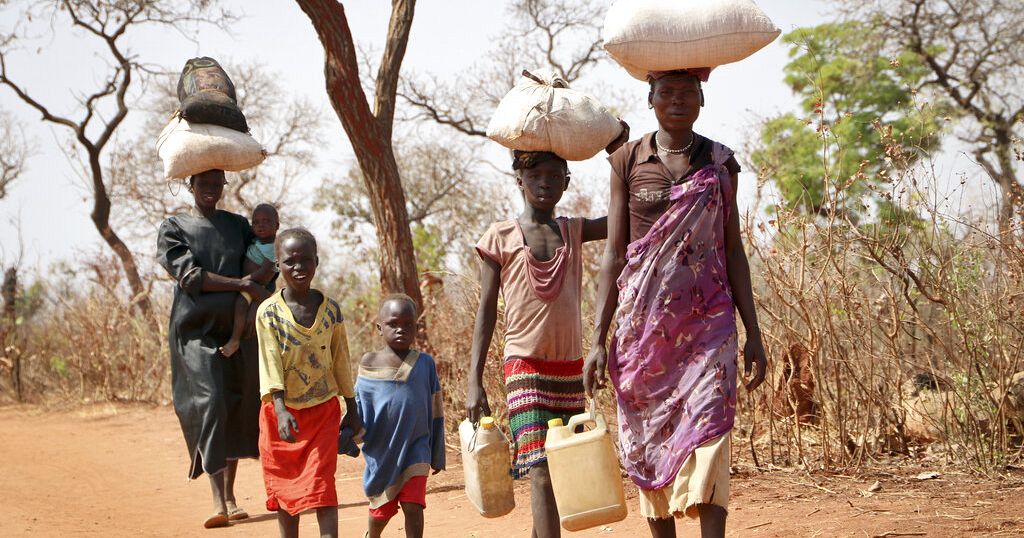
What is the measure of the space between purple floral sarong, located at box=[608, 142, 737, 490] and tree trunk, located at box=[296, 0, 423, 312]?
4726 millimetres

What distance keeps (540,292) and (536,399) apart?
0.39 m

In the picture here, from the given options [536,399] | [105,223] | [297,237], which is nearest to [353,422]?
[297,237]

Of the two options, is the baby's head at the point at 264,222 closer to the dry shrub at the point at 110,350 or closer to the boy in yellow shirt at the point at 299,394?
the boy in yellow shirt at the point at 299,394

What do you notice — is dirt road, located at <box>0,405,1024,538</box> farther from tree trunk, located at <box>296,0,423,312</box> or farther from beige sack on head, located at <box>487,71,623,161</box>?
beige sack on head, located at <box>487,71,623,161</box>

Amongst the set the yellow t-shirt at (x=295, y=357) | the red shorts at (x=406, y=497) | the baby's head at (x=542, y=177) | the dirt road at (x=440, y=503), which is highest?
the baby's head at (x=542, y=177)

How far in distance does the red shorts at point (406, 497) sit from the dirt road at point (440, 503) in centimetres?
105

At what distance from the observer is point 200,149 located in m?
5.63

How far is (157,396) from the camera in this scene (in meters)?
13.8

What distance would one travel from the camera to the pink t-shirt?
3996mm

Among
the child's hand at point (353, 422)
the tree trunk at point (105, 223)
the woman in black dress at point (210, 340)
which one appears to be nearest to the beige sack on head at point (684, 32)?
the child's hand at point (353, 422)

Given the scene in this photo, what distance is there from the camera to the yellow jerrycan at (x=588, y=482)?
3.43 metres

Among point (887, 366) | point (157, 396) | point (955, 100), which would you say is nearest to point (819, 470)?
point (887, 366)

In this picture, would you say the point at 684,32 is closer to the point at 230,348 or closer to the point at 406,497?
the point at 406,497

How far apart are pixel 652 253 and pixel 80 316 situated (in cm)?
1168
